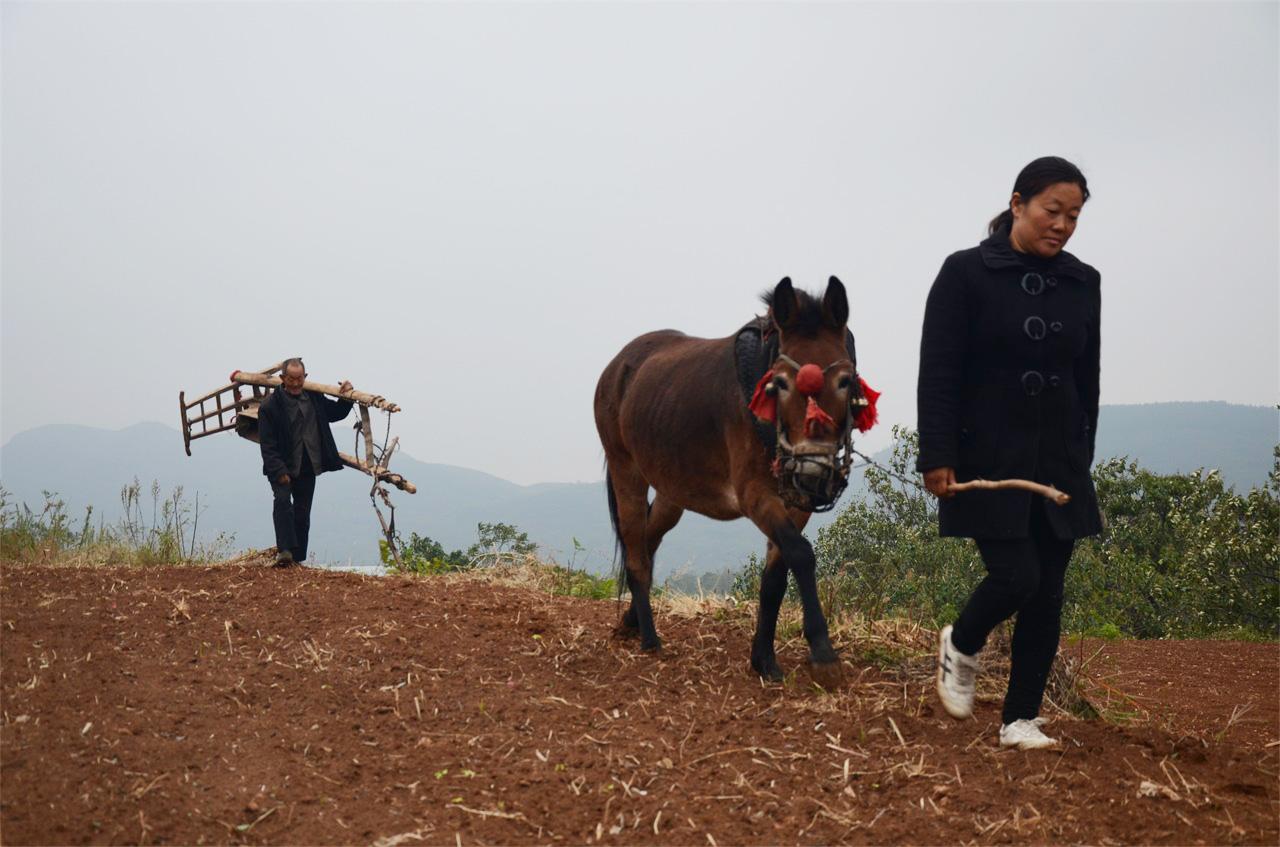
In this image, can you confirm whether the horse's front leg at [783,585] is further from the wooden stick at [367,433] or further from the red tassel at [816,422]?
the wooden stick at [367,433]

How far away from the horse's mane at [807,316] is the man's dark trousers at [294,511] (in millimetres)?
6745

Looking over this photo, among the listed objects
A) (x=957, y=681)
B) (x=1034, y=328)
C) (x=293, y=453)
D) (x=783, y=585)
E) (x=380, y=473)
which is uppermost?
(x=1034, y=328)

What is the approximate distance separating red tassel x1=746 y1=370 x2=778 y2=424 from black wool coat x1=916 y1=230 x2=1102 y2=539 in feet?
3.41

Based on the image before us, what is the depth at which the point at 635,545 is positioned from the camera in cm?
713

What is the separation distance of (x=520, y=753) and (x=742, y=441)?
2044 mm

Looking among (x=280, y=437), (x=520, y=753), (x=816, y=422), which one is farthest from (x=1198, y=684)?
(x=280, y=437)

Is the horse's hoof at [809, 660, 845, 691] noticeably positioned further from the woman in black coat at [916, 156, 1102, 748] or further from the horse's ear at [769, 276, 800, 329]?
the horse's ear at [769, 276, 800, 329]

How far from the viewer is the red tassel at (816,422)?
4.97 m

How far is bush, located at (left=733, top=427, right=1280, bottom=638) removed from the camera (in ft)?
35.7

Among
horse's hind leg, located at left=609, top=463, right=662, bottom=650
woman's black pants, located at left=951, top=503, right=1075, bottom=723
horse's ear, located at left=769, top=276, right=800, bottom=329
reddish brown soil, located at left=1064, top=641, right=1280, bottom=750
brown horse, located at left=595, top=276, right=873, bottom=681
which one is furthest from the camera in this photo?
horse's hind leg, located at left=609, top=463, right=662, bottom=650

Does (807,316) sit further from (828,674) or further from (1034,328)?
(828,674)

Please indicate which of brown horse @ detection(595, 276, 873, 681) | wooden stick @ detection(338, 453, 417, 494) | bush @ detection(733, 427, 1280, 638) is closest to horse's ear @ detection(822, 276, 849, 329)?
brown horse @ detection(595, 276, 873, 681)

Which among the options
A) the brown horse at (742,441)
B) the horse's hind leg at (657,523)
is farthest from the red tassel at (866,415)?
the horse's hind leg at (657,523)

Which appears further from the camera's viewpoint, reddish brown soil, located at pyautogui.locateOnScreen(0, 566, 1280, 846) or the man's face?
the man's face
